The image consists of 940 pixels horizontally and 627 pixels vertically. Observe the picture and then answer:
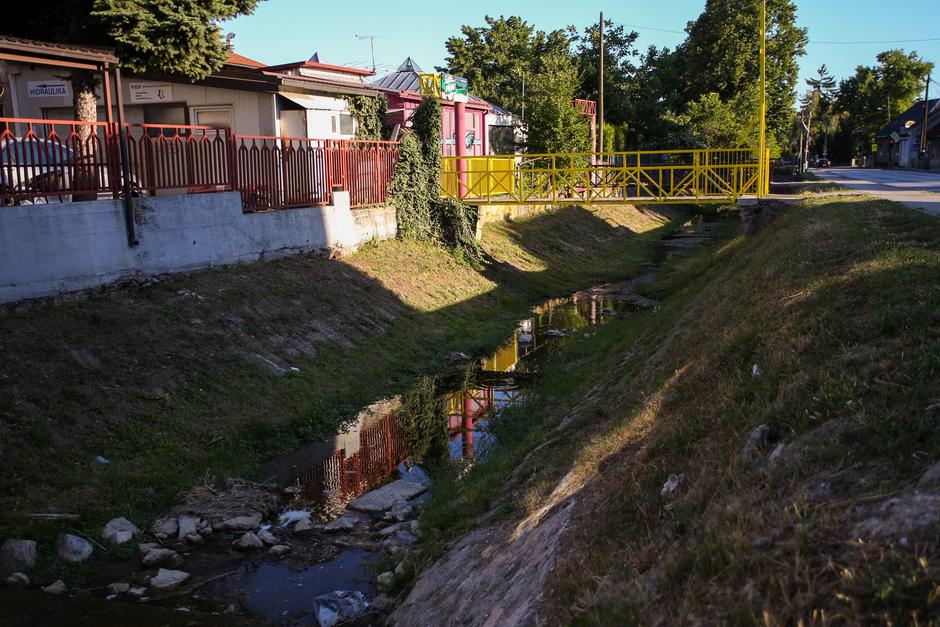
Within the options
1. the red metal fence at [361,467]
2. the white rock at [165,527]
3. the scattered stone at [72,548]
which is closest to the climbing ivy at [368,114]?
the red metal fence at [361,467]

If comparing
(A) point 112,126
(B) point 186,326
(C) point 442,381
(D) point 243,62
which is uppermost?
(D) point 243,62

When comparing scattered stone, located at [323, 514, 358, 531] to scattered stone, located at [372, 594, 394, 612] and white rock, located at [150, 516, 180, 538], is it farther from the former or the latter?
scattered stone, located at [372, 594, 394, 612]

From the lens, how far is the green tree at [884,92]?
8531cm

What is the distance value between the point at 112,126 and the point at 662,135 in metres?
44.7

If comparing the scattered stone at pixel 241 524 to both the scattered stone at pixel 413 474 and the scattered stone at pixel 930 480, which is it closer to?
the scattered stone at pixel 413 474

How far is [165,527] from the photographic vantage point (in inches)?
339

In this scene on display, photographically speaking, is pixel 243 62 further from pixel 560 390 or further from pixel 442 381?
pixel 560 390

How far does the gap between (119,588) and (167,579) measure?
428 mm

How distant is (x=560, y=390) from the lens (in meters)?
13.3

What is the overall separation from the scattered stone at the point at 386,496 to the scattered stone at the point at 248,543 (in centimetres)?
146

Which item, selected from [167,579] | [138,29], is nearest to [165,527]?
[167,579]

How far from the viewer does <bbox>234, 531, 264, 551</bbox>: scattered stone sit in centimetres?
841

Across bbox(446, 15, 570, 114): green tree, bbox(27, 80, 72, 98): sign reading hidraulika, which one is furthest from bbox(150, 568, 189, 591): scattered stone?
bbox(446, 15, 570, 114): green tree

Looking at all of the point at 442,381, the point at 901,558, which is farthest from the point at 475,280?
the point at 901,558
